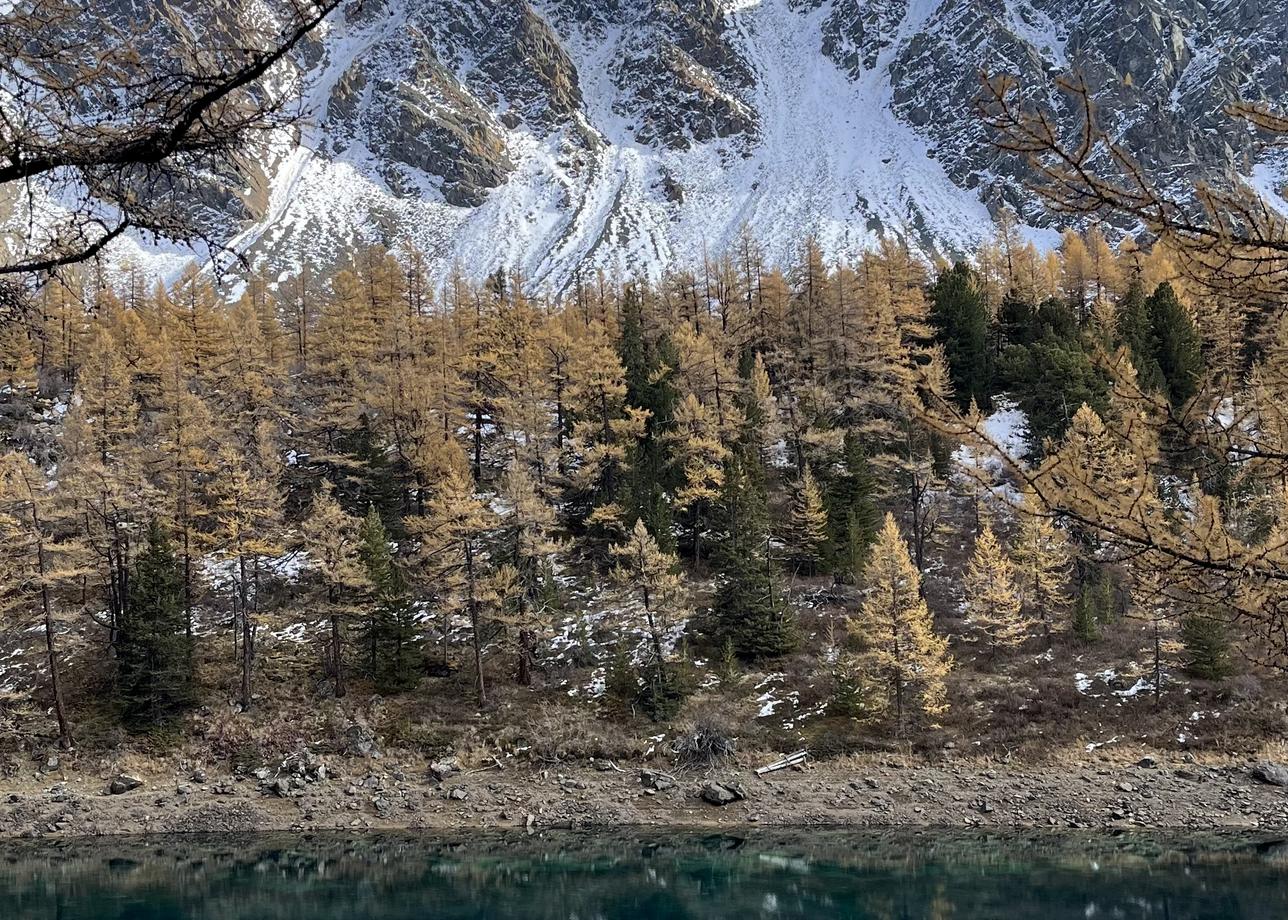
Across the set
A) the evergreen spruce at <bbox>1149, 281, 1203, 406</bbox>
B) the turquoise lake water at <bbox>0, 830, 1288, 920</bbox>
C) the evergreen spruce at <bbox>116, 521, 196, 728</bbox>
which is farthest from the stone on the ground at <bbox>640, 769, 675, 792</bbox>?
the evergreen spruce at <bbox>1149, 281, 1203, 406</bbox>

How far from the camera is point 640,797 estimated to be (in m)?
26.6

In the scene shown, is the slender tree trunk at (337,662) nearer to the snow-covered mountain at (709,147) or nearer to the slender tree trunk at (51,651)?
A: the slender tree trunk at (51,651)

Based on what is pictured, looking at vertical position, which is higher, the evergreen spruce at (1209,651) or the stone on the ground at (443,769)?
the evergreen spruce at (1209,651)

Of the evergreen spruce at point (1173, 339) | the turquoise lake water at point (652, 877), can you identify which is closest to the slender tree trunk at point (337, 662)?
Result: the turquoise lake water at point (652, 877)

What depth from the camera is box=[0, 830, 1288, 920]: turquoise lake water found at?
743 inches

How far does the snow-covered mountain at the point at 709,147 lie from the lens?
14038 centimetres

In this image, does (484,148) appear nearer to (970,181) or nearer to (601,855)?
(970,181)

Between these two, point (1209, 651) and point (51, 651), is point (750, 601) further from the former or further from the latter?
point (51, 651)

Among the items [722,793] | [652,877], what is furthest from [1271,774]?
[652,877]

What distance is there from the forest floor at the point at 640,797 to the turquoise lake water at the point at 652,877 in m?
0.81

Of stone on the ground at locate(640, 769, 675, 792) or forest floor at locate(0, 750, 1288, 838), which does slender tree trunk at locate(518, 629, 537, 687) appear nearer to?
forest floor at locate(0, 750, 1288, 838)

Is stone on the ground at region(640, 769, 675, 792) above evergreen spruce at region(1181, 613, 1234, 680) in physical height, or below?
below

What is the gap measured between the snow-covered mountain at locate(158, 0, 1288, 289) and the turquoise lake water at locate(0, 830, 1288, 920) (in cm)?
10869

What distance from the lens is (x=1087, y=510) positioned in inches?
186
